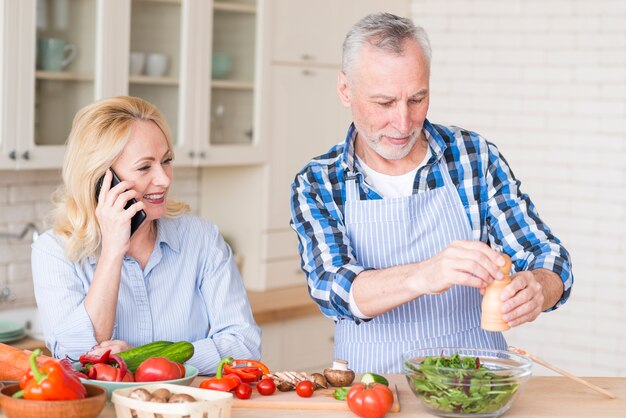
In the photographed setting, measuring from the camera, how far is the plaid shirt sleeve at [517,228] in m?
2.62

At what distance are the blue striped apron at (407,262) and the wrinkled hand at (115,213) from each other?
2.00 feet

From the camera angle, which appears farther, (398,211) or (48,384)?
(398,211)

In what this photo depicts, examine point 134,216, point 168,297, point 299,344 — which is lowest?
point 299,344

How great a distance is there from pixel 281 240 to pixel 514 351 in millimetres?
2697

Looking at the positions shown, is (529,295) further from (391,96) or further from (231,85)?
(231,85)

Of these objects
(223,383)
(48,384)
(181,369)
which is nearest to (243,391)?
(223,383)

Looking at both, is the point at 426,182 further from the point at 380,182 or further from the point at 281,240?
the point at 281,240

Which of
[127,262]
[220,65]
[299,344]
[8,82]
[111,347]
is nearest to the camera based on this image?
[111,347]

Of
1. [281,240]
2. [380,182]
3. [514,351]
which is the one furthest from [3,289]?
[514,351]

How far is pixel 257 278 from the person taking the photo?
5.02 m

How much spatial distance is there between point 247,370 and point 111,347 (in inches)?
16.7

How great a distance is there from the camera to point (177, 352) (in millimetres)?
2424

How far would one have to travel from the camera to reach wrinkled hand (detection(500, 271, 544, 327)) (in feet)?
7.39

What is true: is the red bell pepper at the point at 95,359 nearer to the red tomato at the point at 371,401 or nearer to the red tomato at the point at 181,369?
the red tomato at the point at 181,369
